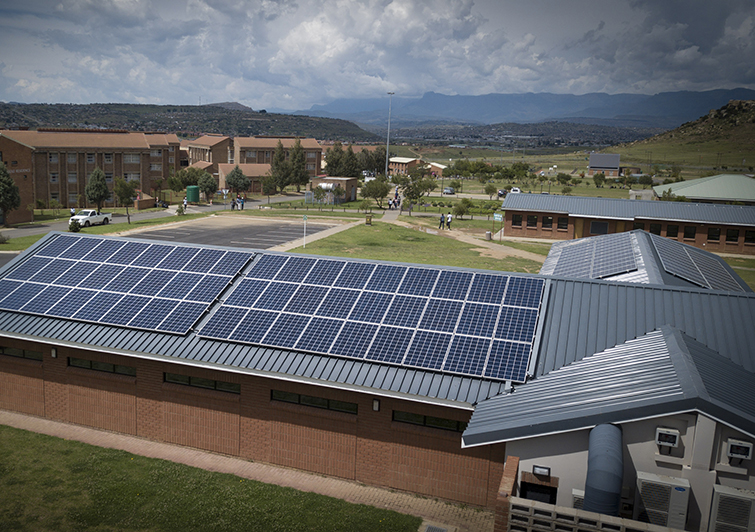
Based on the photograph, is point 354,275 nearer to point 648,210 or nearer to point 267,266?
point 267,266

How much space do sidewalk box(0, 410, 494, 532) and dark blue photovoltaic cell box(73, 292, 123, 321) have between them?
3366mm

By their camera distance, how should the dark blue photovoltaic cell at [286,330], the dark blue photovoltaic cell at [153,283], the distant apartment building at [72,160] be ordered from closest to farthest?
1. the dark blue photovoltaic cell at [286,330]
2. the dark blue photovoltaic cell at [153,283]
3. the distant apartment building at [72,160]

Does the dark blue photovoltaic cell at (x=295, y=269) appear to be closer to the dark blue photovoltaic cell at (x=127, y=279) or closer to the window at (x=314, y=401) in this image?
the window at (x=314, y=401)

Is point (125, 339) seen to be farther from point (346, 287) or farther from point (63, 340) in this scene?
point (346, 287)

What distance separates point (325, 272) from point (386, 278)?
2.04 m

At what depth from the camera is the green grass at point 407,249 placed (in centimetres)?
4453

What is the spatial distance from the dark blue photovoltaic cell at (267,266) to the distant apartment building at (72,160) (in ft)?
203

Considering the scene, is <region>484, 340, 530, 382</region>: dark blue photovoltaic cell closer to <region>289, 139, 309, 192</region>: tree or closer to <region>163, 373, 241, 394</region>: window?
<region>163, 373, 241, 394</region>: window

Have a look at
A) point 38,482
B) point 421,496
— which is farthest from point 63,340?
point 421,496

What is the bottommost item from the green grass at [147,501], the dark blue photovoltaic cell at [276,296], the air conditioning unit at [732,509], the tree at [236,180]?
the green grass at [147,501]

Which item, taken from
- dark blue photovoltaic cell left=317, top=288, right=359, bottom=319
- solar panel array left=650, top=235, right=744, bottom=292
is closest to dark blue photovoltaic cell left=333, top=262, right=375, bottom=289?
dark blue photovoltaic cell left=317, top=288, right=359, bottom=319

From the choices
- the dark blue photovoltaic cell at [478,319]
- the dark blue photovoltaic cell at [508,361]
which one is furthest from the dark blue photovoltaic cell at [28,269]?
the dark blue photovoltaic cell at [508,361]

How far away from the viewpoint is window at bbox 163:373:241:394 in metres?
16.0

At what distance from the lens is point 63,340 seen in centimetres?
1689
